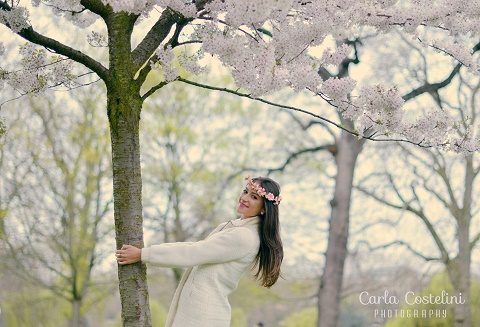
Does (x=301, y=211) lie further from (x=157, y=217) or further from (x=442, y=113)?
(x=442, y=113)

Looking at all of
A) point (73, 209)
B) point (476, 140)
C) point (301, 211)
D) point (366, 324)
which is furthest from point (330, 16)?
point (366, 324)

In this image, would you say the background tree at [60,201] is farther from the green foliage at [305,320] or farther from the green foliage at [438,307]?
the green foliage at [305,320]

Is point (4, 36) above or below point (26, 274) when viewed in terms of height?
above

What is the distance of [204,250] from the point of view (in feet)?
13.9

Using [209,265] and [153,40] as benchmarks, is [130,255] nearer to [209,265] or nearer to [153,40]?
[209,265]

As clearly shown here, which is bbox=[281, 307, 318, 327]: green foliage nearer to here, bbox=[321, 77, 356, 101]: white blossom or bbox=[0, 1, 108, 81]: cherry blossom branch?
bbox=[321, 77, 356, 101]: white blossom

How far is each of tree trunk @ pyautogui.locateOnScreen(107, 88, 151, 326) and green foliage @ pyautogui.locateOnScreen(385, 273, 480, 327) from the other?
10.4 metres

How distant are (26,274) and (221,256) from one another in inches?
397

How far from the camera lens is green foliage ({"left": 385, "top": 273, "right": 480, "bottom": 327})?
46.2 feet

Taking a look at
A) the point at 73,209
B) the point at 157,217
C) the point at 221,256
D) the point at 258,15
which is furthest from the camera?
the point at 157,217

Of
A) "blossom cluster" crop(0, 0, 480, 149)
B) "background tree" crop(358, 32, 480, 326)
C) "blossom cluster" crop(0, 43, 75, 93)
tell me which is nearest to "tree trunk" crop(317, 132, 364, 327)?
"background tree" crop(358, 32, 480, 326)

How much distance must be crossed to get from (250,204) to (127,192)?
0.66 meters

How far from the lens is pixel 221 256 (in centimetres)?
430

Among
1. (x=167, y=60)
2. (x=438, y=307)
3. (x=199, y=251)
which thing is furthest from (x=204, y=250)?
(x=438, y=307)
